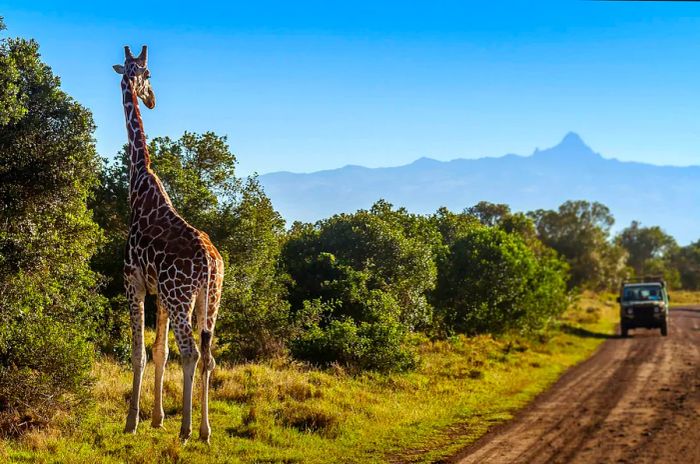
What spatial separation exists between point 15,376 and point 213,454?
3.67 meters

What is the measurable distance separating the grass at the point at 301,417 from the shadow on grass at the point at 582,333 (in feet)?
54.8

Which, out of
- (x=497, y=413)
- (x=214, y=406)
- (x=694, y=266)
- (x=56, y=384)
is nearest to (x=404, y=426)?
(x=497, y=413)

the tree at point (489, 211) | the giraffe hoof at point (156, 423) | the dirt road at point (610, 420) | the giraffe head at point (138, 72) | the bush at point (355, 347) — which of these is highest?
the tree at point (489, 211)

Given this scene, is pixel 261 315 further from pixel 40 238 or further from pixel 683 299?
pixel 683 299

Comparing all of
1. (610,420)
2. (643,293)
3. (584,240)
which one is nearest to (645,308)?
(643,293)

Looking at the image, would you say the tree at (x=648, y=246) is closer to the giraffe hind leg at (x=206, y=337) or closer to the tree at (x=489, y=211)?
the tree at (x=489, y=211)

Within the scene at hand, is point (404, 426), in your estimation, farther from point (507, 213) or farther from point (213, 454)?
point (507, 213)

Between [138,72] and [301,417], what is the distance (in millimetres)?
7425

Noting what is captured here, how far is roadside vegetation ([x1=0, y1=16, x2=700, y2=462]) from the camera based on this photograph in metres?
11.3

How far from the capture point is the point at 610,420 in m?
14.8

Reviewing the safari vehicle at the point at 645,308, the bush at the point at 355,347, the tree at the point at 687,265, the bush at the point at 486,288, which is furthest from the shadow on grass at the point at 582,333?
the tree at the point at 687,265

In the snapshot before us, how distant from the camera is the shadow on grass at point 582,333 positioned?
1445 inches

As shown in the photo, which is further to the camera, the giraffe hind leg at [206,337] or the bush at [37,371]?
the bush at [37,371]

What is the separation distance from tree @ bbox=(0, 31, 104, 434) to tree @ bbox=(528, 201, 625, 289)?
186 feet
